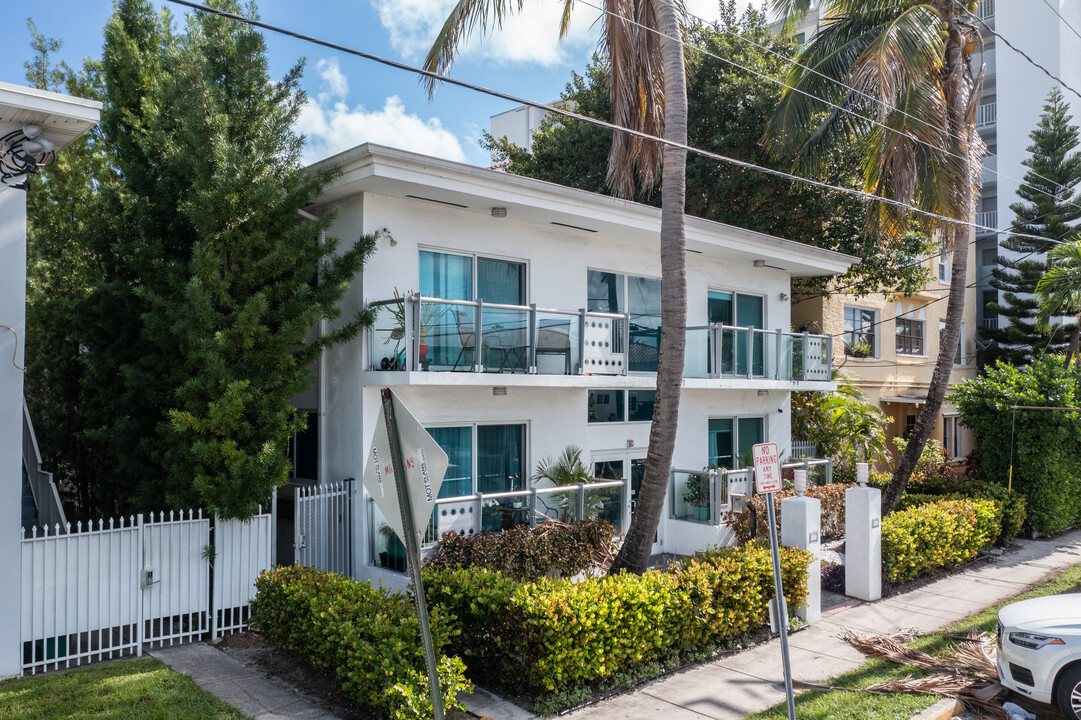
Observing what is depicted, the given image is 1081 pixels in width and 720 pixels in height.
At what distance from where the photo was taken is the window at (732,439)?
56.0 feet

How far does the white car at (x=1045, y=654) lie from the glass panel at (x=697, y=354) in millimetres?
7460

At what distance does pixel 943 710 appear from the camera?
785 cm

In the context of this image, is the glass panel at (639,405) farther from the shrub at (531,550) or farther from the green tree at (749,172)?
the green tree at (749,172)

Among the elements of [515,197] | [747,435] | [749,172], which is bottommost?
[747,435]

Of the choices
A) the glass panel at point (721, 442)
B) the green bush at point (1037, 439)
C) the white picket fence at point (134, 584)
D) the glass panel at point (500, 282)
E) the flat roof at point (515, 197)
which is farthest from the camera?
the glass panel at point (721, 442)

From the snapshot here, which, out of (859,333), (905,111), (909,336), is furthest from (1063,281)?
(905,111)

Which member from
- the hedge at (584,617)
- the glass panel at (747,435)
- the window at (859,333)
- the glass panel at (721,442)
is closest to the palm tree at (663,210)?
the hedge at (584,617)

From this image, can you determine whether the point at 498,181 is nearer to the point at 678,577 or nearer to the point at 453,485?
the point at 453,485

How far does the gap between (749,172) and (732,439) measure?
793cm

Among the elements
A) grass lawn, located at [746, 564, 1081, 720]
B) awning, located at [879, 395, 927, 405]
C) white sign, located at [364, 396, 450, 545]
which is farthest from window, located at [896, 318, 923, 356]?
white sign, located at [364, 396, 450, 545]

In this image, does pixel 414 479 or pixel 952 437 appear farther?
pixel 952 437

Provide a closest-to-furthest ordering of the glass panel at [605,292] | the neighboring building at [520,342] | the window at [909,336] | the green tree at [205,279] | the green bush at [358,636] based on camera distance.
A: 1. the green bush at [358,636]
2. the green tree at [205,279]
3. the neighboring building at [520,342]
4. the glass panel at [605,292]
5. the window at [909,336]

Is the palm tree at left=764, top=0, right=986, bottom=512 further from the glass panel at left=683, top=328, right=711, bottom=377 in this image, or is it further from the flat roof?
the glass panel at left=683, top=328, right=711, bottom=377

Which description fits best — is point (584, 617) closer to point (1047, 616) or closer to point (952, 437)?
point (1047, 616)
